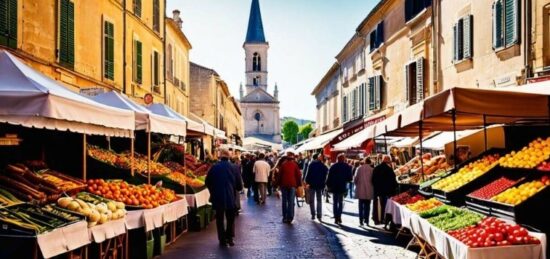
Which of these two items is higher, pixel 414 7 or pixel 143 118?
pixel 414 7

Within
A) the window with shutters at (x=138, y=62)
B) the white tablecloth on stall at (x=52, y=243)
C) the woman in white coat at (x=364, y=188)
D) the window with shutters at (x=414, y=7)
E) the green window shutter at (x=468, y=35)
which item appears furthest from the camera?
the window with shutters at (x=138, y=62)

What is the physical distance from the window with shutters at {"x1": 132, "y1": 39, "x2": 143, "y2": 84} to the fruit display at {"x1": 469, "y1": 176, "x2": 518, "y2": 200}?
49.0 ft

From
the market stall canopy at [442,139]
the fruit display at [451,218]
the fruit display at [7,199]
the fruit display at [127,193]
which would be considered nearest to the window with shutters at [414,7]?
the market stall canopy at [442,139]

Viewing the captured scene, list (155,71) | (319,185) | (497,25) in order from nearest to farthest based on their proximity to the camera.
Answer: (497,25)
(319,185)
(155,71)

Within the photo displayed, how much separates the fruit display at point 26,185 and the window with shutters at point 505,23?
33.8ft

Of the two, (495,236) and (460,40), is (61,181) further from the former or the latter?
(460,40)

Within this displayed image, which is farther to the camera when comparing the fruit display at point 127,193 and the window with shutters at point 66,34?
the window with shutters at point 66,34

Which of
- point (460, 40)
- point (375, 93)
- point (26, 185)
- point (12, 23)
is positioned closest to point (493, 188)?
point (26, 185)

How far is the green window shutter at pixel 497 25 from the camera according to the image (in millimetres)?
15289

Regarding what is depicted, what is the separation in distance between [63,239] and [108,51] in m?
12.4

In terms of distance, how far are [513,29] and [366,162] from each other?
175 inches

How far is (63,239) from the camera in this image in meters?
7.17

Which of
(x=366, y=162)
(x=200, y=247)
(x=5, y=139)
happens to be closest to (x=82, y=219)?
(x=5, y=139)

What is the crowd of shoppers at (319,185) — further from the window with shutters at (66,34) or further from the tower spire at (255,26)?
the tower spire at (255,26)
